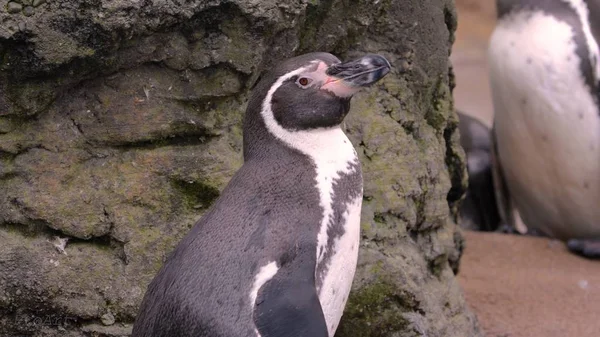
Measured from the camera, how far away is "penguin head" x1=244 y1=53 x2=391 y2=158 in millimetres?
3033

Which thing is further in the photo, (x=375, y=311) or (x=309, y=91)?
(x=375, y=311)

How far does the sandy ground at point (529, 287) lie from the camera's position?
4418 millimetres

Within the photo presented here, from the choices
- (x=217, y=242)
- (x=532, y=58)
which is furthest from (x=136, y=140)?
(x=532, y=58)

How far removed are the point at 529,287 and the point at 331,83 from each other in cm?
227

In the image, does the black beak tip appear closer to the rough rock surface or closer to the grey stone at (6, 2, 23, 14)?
the rough rock surface

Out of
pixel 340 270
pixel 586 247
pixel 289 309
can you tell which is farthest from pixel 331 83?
pixel 586 247

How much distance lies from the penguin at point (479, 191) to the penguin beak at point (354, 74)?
3732mm

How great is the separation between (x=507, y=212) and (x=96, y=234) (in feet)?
12.0

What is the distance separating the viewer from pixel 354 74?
9.92ft

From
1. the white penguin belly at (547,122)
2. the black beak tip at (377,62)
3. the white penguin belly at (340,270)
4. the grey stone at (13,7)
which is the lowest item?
the white penguin belly at (547,122)

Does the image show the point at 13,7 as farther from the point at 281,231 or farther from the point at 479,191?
the point at 479,191

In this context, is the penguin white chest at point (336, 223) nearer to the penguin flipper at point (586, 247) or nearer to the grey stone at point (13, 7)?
the grey stone at point (13, 7)

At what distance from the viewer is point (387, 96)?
402cm

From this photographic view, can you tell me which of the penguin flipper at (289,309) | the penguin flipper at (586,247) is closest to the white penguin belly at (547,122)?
the penguin flipper at (586,247)
